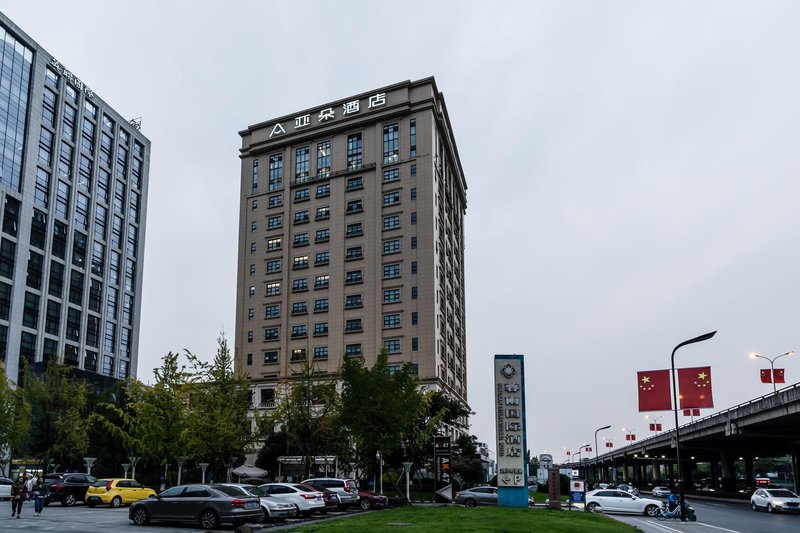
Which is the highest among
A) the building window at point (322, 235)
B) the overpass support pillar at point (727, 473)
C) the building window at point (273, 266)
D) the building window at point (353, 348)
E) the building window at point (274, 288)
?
the building window at point (322, 235)

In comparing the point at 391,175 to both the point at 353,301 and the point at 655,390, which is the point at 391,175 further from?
the point at 655,390

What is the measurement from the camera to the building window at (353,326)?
288 ft

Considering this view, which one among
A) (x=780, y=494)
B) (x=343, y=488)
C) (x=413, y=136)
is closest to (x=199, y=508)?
(x=343, y=488)

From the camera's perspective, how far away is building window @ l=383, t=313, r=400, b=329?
279 feet

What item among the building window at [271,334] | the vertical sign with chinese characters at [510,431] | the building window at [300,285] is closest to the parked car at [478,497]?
the vertical sign with chinese characters at [510,431]

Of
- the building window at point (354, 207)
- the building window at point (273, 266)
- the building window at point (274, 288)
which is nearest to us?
the building window at point (354, 207)

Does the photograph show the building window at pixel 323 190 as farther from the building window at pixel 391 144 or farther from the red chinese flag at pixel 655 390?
the red chinese flag at pixel 655 390

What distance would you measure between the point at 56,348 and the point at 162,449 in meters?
60.6

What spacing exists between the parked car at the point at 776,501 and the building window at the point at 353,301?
49549mm

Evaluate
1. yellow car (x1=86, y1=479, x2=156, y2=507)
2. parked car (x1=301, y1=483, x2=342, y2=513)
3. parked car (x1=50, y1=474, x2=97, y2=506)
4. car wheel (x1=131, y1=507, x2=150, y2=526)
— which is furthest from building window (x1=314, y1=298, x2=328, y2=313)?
car wheel (x1=131, y1=507, x2=150, y2=526)

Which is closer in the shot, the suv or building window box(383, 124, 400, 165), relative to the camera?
the suv

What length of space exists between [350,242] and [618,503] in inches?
2080

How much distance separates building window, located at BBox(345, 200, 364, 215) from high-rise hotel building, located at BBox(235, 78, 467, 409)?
150 mm

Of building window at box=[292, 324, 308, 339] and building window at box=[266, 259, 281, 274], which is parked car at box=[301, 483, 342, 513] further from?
building window at box=[266, 259, 281, 274]
